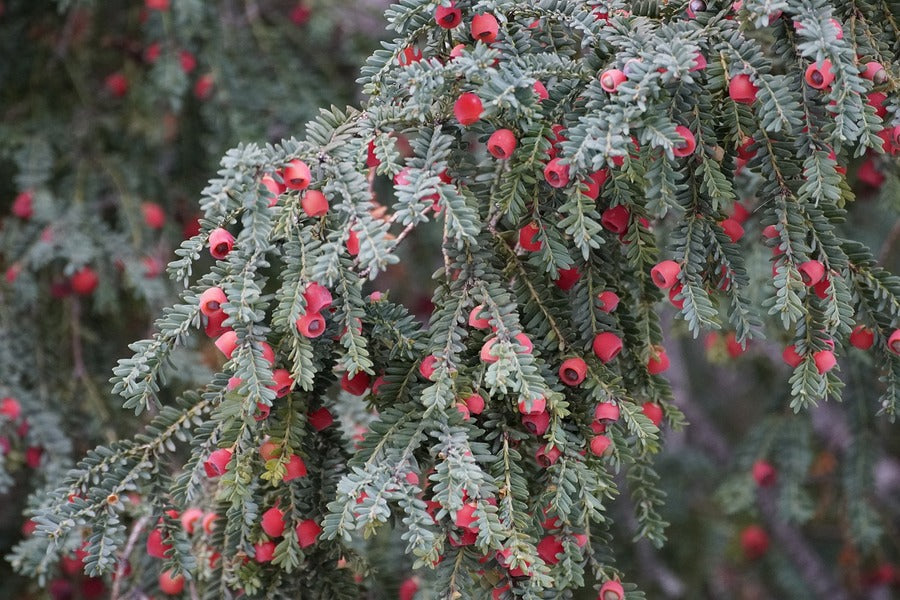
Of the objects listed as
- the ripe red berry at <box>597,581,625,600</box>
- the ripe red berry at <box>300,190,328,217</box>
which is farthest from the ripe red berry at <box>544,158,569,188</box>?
the ripe red berry at <box>597,581,625,600</box>

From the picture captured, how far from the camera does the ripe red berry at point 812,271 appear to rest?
102cm

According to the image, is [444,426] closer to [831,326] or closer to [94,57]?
[831,326]

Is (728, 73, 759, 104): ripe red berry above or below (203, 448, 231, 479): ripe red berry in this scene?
above

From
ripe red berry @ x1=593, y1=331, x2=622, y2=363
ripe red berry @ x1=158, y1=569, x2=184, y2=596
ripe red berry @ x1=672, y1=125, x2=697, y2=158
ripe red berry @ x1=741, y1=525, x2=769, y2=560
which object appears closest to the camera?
ripe red berry @ x1=672, y1=125, x2=697, y2=158

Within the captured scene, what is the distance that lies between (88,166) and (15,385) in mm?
636

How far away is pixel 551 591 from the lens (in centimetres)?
107


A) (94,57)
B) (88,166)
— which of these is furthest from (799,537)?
(94,57)

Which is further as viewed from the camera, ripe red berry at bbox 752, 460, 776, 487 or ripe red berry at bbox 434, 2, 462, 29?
ripe red berry at bbox 752, 460, 776, 487

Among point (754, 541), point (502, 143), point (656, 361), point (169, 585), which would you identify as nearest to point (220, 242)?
point (502, 143)

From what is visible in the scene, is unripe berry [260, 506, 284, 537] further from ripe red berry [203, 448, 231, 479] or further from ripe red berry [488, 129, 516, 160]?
ripe red berry [488, 129, 516, 160]

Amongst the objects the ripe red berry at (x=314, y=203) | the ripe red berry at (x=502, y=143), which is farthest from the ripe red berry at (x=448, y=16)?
the ripe red berry at (x=314, y=203)

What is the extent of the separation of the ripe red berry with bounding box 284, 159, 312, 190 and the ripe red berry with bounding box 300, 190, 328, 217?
0.01m

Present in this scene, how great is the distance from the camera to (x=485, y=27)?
3.30ft

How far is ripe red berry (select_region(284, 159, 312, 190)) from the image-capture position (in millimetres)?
967
